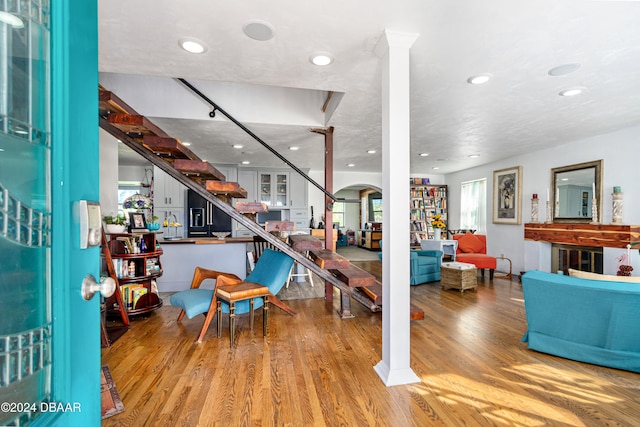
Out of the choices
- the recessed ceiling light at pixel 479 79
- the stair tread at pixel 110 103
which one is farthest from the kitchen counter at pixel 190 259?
the recessed ceiling light at pixel 479 79

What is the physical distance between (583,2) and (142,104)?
161 inches

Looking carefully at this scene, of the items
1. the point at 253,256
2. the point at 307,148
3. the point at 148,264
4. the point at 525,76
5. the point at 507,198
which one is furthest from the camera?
the point at 507,198

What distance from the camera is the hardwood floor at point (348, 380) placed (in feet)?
5.77

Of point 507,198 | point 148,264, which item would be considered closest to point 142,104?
point 148,264

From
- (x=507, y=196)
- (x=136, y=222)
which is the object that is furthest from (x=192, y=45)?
(x=507, y=196)

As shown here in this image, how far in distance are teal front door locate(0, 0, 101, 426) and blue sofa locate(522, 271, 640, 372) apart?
9.98 ft

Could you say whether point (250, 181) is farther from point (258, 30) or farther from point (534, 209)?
point (534, 209)

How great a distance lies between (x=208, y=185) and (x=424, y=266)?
3883 millimetres

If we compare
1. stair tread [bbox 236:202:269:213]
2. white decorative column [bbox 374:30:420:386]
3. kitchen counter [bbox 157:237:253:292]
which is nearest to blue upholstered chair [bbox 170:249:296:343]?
stair tread [bbox 236:202:269:213]

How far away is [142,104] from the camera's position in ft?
11.6

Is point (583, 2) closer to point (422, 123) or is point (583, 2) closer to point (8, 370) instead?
point (422, 123)

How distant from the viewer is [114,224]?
3.29 m

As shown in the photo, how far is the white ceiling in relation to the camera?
1812mm

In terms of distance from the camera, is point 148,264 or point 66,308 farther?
point 148,264
